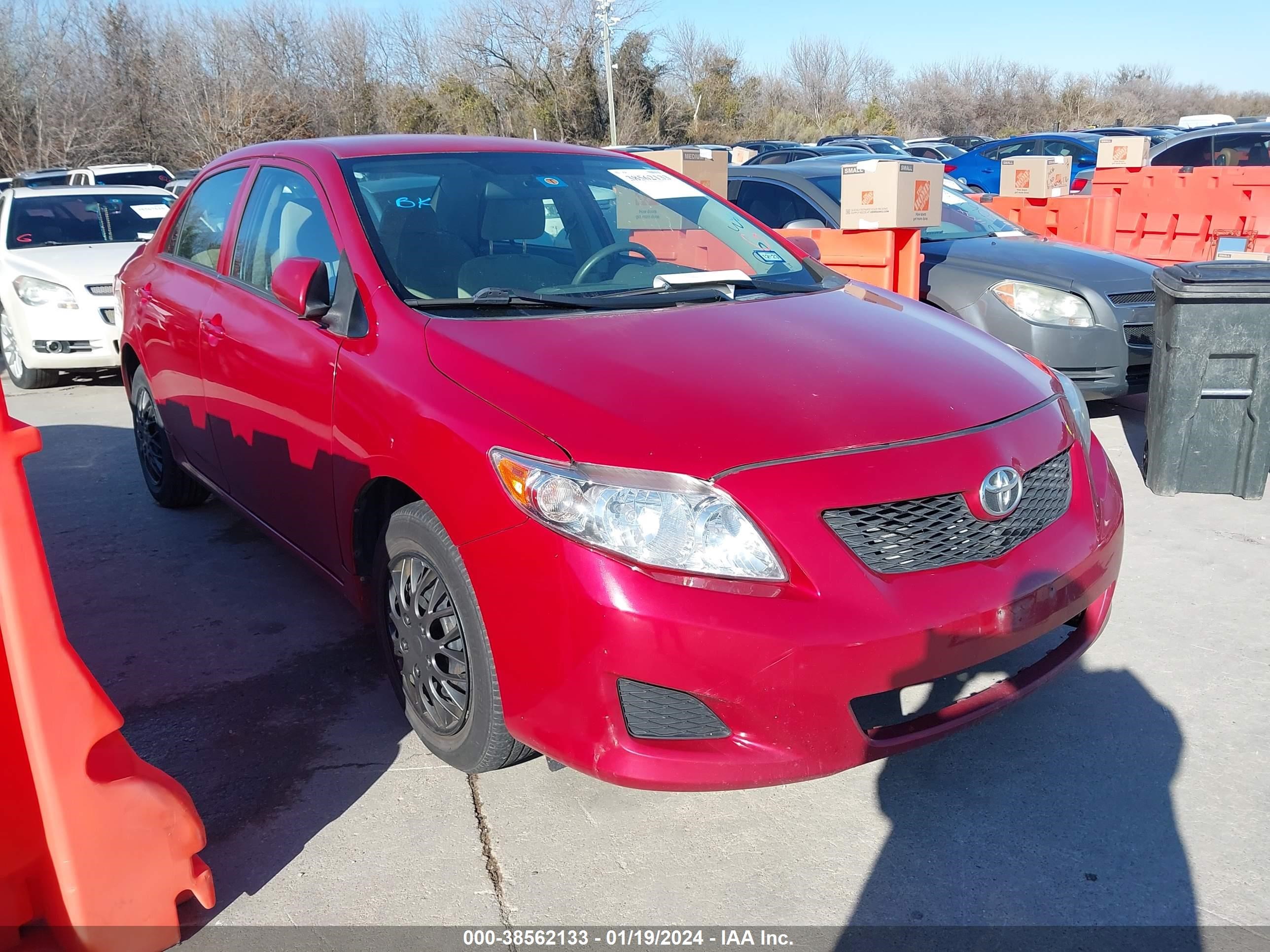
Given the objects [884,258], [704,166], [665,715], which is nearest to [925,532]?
[665,715]

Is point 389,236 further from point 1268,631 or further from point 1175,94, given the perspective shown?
point 1175,94

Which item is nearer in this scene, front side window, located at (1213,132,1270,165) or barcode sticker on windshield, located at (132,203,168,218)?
barcode sticker on windshield, located at (132,203,168,218)

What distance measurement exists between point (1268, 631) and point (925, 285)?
134 inches

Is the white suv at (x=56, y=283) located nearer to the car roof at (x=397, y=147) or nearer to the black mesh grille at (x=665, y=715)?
the car roof at (x=397, y=147)

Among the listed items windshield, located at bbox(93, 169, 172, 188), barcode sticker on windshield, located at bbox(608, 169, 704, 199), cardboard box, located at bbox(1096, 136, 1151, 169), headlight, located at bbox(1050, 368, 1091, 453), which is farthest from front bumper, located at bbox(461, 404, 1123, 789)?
windshield, located at bbox(93, 169, 172, 188)

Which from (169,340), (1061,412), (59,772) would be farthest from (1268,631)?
(169,340)

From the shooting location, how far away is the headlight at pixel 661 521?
2281 millimetres

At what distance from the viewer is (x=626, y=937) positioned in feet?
7.68

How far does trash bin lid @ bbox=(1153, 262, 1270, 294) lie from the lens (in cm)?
486

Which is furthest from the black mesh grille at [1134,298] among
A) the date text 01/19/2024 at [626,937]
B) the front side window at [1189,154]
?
the front side window at [1189,154]

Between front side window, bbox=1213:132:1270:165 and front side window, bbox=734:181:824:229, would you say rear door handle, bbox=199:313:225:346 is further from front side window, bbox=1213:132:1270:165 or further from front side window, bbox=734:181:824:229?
front side window, bbox=1213:132:1270:165

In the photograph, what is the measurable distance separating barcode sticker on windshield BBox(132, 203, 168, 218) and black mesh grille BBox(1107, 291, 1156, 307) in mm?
7648

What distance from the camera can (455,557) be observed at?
2.60 m

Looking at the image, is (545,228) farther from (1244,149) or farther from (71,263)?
(1244,149)
